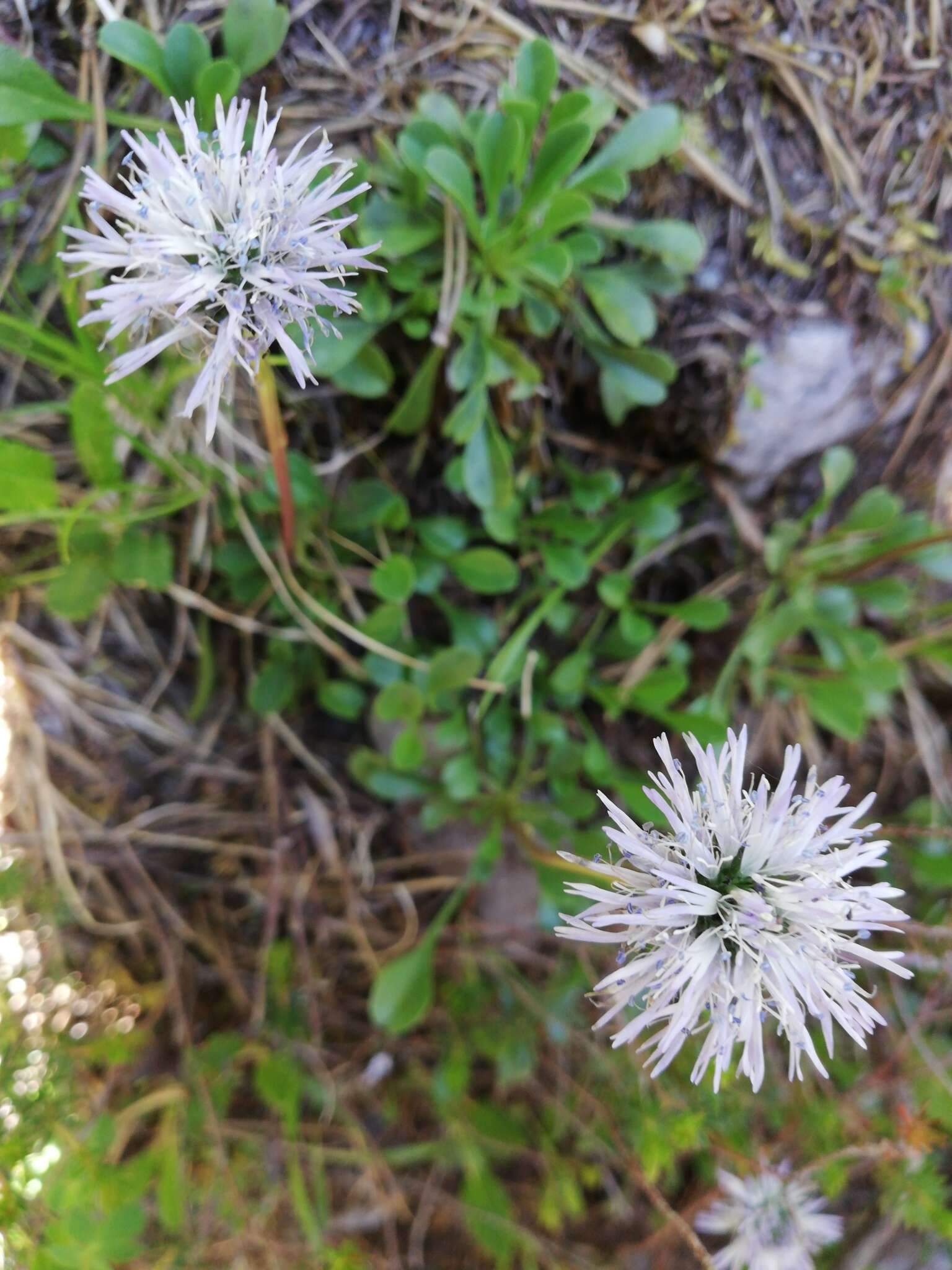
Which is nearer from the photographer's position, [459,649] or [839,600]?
[459,649]

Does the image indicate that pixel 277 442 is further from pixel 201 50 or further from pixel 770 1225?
pixel 770 1225

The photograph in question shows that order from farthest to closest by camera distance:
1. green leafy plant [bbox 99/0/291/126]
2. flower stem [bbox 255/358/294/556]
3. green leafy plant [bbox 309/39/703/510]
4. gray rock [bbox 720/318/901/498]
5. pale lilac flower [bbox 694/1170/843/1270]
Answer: gray rock [bbox 720/318/901/498] → pale lilac flower [bbox 694/1170/843/1270] → green leafy plant [bbox 309/39/703/510] → green leafy plant [bbox 99/0/291/126] → flower stem [bbox 255/358/294/556]

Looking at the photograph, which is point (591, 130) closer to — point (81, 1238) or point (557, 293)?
point (557, 293)

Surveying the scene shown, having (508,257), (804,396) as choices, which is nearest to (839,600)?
(804,396)

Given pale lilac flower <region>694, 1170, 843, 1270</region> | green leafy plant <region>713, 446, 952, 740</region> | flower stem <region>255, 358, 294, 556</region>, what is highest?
flower stem <region>255, 358, 294, 556</region>

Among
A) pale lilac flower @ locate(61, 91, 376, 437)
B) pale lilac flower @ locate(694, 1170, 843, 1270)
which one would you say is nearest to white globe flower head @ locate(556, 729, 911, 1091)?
pale lilac flower @ locate(61, 91, 376, 437)

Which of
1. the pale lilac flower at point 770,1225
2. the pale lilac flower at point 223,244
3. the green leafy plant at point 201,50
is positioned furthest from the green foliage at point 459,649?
the pale lilac flower at point 223,244

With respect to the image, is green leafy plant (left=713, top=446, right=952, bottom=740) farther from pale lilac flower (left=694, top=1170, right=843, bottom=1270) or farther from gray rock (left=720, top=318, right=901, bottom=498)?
pale lilac flower (left=694, top=1170, right=843, bottom=1270)
